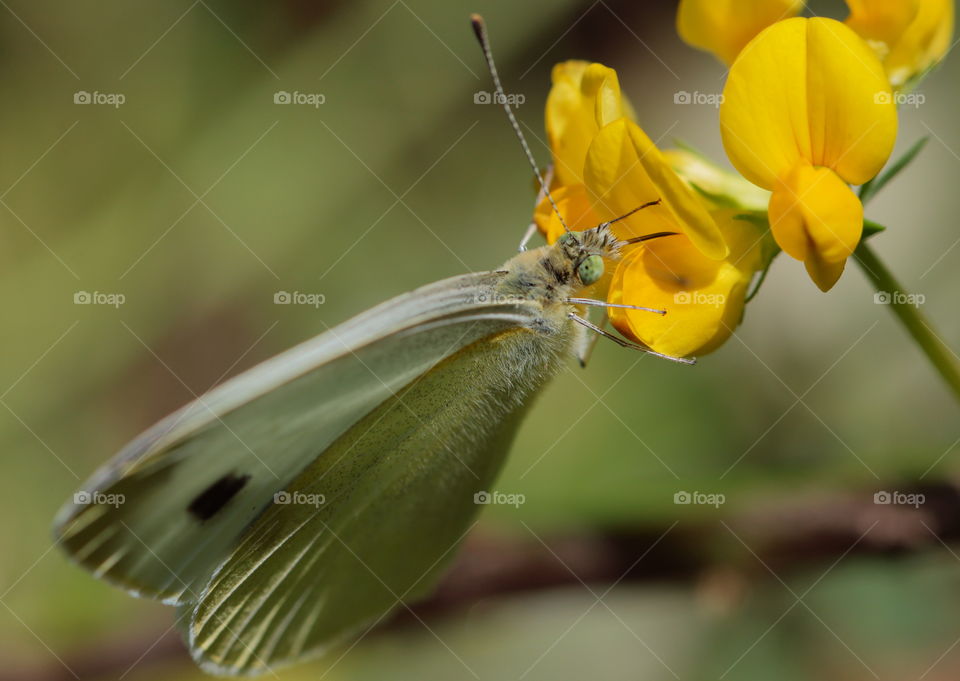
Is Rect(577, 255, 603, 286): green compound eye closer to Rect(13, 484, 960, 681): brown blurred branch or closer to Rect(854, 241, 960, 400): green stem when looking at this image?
Rect(854, 241, 960, 400): green stem

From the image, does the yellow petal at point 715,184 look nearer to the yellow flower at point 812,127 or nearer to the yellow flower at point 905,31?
the yellow flower at point 812,127

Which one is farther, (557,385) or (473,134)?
(473,134)

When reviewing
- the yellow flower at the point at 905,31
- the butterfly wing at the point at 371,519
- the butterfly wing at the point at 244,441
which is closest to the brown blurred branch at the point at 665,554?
the butterfly wing at the point at 371,519

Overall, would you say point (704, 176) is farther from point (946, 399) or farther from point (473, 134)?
point (473, 134)

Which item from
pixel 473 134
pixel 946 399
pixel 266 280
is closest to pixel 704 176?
pixel 946 399

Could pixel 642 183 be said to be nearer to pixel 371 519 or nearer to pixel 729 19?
pixel 729 19

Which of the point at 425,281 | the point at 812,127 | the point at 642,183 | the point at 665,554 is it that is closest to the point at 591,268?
the point at 642,183
